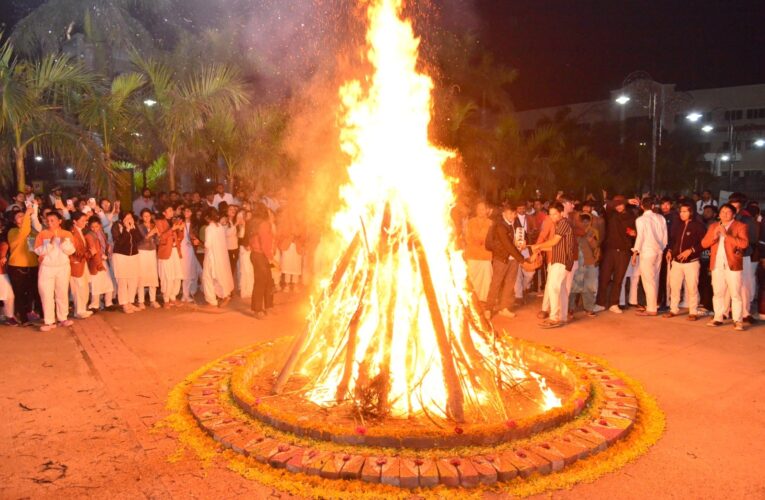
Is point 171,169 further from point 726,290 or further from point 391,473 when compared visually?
point 391,473

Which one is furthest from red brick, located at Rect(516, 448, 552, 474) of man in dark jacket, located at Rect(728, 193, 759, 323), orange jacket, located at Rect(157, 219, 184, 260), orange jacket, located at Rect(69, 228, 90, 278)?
orange jacket, located at Rect(157, 219, 184, 260)

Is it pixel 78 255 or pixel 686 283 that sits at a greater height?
pixel 78 255

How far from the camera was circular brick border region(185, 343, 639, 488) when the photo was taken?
13.9 ft

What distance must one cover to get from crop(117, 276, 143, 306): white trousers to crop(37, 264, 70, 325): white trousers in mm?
1163

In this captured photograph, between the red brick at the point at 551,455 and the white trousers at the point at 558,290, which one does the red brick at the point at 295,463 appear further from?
the white trousers at the point at 558,290

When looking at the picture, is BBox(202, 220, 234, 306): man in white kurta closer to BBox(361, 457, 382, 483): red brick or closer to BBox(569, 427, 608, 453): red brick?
BBox(361, 457, 382, 483): red brick

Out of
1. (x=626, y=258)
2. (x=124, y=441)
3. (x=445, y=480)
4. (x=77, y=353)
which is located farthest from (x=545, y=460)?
(x=626, y=258)

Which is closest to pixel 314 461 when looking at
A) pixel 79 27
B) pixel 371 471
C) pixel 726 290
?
pixel 371 471

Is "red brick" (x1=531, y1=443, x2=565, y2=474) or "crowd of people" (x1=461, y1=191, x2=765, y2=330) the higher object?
"crowd of people" (x1=461, y1=191, x2=765, y2=330)

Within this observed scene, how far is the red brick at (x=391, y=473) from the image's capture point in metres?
4.20

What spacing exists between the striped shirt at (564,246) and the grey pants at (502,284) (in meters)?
0.83

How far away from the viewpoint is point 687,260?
975 cm

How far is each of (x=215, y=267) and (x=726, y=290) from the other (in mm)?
8646

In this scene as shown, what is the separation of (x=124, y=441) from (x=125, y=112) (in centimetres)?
1213
